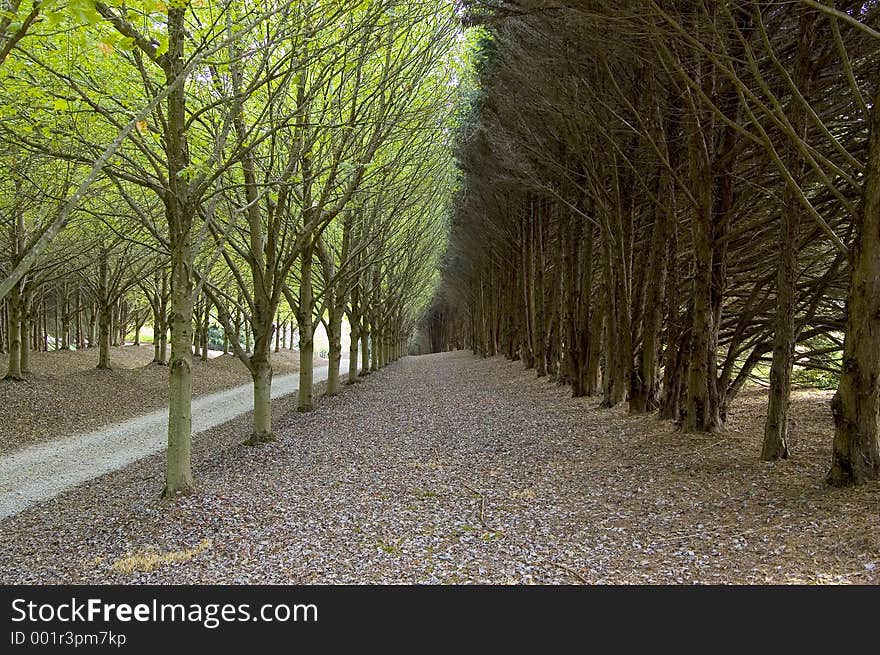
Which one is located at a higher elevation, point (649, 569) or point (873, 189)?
point (873, 189)

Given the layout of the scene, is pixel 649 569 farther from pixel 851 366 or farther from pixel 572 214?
pixel 572 214

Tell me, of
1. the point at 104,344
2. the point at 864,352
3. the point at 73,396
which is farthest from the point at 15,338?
the point at 864,352

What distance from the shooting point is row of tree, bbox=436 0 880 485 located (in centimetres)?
612

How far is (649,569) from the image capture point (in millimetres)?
5074

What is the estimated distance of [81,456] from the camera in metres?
12.3

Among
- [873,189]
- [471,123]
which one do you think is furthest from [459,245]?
[873,189]

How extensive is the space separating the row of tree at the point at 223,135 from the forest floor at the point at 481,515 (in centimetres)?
149

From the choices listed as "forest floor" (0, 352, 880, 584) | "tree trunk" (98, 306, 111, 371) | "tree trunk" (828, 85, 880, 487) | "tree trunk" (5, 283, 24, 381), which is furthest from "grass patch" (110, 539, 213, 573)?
"tree trunk" (98, 306, 111, 371)

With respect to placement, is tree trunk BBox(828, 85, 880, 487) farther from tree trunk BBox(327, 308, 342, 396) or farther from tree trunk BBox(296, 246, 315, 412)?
tree trunk BBox(327, 308, 342, 396)

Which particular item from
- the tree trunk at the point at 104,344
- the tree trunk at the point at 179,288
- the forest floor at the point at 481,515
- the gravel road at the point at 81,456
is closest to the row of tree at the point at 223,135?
the tree trunk at the point at 179,288

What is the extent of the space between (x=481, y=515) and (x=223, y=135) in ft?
17.4

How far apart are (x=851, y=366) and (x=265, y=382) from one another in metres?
8.92

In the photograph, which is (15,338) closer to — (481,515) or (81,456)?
(81,456)

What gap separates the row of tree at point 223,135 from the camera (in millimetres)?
7273
